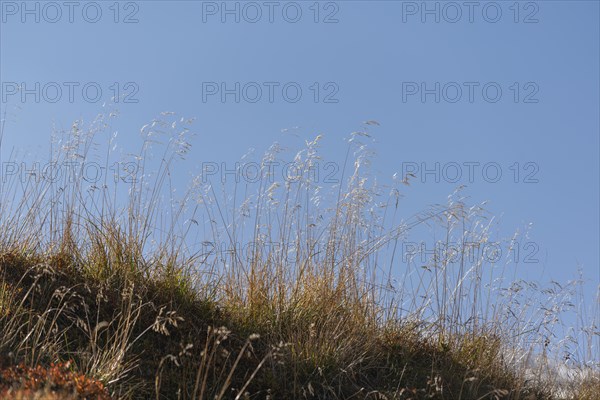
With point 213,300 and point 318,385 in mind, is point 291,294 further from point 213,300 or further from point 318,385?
point 318,385

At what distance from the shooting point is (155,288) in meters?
5.07

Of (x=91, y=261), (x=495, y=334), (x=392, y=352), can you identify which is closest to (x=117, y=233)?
(x=91, y=261)

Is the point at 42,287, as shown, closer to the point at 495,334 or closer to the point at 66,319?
the point at 66,319

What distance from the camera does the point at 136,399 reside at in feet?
12.9

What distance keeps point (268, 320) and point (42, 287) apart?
5.45 ft

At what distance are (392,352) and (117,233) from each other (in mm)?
2269

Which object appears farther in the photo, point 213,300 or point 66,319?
point 213,300

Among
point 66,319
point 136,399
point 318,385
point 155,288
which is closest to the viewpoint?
point 136,399

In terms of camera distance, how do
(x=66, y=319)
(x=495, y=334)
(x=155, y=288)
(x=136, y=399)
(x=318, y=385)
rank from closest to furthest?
(x=136, y=399), (x=318, y=385), (x=66, y=319), (x=155, y=288), (x=495, y=334)

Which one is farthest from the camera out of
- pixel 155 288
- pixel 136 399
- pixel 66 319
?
pixel 155 288

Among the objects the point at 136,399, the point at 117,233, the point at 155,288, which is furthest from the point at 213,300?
the point at 136,399

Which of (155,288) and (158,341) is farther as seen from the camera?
(155,288)

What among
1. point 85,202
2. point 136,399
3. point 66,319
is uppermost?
point 85,202

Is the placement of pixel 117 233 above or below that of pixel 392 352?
above
